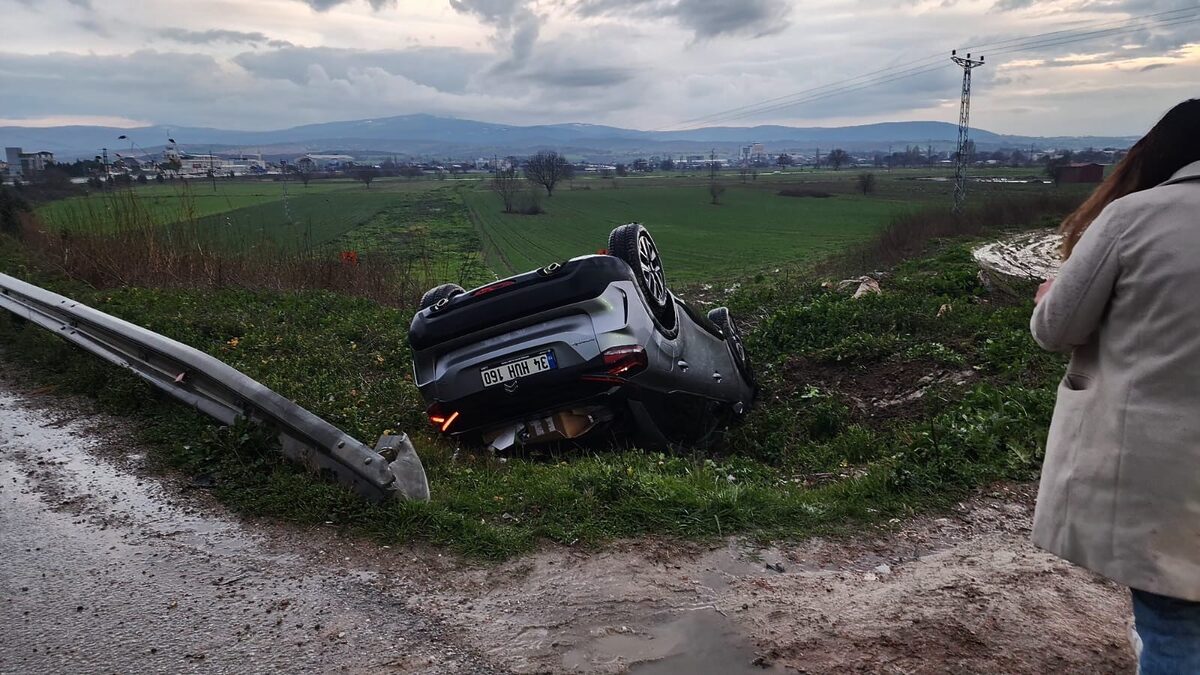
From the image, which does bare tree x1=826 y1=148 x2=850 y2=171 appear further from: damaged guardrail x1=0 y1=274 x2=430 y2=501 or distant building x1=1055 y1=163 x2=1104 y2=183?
damaged guardrail x1=0 y1=274 x2=430 y2=501

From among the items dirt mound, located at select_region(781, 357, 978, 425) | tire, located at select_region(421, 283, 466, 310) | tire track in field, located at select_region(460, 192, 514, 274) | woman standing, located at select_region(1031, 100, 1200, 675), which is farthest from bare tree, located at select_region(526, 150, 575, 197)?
woman standing, located at select_region(1031, 100, 1200, 675)

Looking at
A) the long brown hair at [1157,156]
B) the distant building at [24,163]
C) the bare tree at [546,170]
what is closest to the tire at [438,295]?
the long brown hair at [1157,156]

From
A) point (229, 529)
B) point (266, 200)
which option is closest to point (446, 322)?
point (229, 529)

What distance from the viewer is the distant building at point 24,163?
1691 centimetres

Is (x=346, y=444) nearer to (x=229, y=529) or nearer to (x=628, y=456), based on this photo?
(x=229, y=529)

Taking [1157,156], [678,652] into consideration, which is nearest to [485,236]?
[678,652]

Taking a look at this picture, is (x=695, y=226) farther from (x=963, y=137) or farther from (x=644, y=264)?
(x=644, y=264)

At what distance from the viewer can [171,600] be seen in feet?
9.59

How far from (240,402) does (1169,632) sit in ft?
13.9

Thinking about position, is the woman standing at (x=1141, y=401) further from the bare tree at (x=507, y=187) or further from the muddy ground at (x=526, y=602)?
the bare tree at (x=507, y=187)

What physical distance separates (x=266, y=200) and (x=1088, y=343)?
37118 millimetres

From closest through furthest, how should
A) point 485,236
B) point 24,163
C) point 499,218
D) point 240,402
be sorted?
point 240,402 < point 24,163 < point 485,236 < point 499,218

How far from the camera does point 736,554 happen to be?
134 inches

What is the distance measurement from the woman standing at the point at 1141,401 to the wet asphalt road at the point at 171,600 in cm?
184
